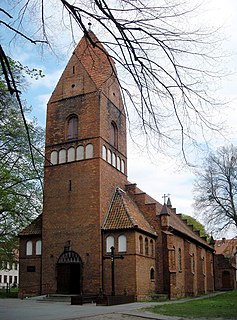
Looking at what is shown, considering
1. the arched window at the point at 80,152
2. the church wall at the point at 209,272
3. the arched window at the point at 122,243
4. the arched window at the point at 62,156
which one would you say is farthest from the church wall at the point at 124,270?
the church wall at the point at 209,272

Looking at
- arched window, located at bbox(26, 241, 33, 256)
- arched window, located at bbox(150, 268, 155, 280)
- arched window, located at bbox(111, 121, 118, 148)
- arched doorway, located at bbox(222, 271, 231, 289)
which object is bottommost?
arched doorway, located at bbox(222, 271, 231, 289)

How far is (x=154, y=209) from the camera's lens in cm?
3019

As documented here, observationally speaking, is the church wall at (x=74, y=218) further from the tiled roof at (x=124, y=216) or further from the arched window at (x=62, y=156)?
the tiled roof at (x=124, y=216)

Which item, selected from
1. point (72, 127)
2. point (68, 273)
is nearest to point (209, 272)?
point (68, 273)

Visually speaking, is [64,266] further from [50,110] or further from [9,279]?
[9,279]

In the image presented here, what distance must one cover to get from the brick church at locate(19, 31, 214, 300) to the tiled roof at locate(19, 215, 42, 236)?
2.8 inches

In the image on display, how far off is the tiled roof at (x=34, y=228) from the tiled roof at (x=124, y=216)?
208 inches

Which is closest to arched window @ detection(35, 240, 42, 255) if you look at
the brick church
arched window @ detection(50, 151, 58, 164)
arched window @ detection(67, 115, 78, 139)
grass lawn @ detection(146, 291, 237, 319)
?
the brick church

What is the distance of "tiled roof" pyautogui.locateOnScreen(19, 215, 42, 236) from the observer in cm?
2905

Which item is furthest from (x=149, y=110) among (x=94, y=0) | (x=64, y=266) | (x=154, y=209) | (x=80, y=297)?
(x=154, y=209)

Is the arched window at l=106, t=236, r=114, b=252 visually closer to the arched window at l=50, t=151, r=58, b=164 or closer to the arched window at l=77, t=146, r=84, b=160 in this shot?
the arched window at l=77, t=146, r=84, b=160

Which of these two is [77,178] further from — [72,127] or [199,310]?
[199,310]

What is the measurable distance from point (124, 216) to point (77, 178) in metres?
4.12

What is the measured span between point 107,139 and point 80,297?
1158cm
